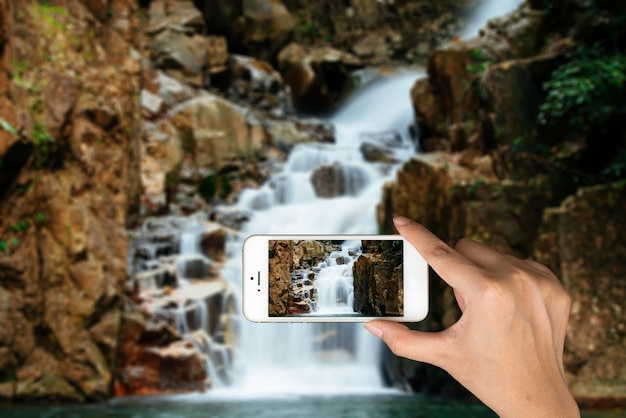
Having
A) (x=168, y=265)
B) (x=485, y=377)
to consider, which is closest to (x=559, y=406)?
(x=485, y=377)

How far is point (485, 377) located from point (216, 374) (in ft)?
20.3

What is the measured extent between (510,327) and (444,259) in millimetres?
144

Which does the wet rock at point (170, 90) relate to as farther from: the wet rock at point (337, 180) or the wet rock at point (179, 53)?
the wet rock at point (337, 180)

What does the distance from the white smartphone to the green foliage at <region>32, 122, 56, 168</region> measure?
551 cm

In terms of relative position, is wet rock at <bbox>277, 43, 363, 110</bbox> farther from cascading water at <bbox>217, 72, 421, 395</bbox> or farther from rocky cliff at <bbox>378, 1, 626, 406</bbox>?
rocky cliff at <bbox>378, 1, 626, 406</bbox>

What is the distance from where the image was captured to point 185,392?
657 centimetres

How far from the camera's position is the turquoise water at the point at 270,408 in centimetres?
539

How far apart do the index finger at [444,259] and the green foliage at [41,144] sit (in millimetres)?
6219

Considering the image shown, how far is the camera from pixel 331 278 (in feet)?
5.61

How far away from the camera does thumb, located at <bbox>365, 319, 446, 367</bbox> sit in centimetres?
107

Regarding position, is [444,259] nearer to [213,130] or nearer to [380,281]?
[380,281]

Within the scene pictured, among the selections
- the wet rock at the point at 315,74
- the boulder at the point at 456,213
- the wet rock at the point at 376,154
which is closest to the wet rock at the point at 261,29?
the wet rock at the point at 315,74

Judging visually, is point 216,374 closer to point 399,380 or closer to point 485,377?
point 399,380

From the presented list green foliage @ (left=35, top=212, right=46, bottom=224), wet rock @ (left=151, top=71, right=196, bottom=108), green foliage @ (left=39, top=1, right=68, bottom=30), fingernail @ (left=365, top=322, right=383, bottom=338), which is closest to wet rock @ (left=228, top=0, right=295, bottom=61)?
wet rock @ (left=151, top=71, right=196, bottom=108)
